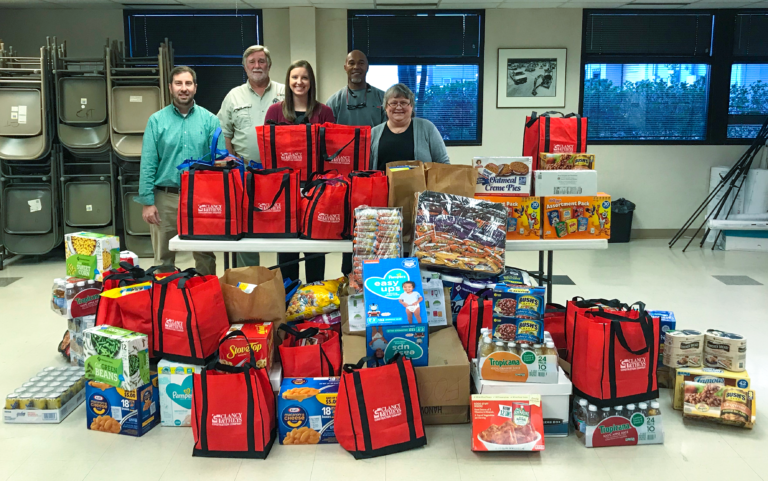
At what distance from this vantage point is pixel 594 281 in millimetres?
5535

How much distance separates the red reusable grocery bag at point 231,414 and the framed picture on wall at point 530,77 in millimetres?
5668

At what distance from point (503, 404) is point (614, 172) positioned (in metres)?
5.76

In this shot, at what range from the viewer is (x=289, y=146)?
344 centimetres

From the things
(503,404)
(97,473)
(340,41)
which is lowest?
(97,473)

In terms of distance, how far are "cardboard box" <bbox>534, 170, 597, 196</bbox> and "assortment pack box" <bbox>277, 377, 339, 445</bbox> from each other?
162 centimetres

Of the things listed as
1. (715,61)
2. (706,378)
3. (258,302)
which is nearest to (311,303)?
(258,302)

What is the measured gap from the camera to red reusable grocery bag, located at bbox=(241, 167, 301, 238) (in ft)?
10.5

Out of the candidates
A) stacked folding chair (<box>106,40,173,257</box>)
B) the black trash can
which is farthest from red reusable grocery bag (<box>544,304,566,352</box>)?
the black trash can

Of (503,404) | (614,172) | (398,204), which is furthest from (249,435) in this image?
(614,172)

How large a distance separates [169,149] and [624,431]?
316 centimetres

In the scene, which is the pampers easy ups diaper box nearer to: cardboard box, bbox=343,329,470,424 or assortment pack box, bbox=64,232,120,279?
cardboard box, bbox=343,329,470,424

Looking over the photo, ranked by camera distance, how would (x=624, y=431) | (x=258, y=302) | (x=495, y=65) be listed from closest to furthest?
1. (x=624, y=431)
2. (x=258, y=302)
3. (x=495, y=65)

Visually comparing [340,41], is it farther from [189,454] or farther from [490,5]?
[189,454]

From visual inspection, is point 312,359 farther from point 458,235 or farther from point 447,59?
point 447,59
